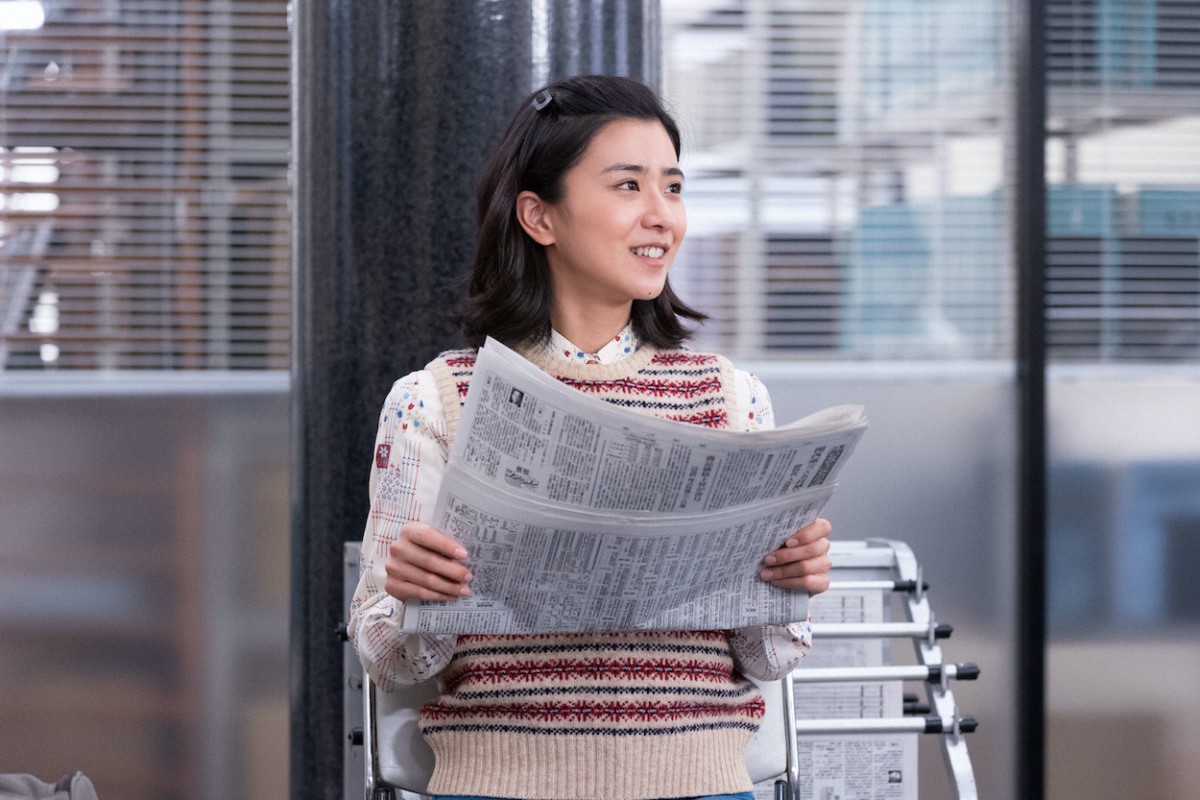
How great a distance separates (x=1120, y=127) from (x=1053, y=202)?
287 mm

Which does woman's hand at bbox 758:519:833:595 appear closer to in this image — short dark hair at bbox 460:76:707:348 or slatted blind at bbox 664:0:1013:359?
short dark hair at bbox 460:76:707:348

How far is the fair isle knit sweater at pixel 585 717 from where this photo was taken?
1492 mm

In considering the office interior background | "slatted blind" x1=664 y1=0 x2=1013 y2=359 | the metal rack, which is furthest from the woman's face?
"slatted blind" x1=664 y1=0 x2=1013 y2=359

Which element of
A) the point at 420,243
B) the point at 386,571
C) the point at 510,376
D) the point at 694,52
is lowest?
the point at 386,571

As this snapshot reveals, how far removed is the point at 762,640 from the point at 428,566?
42 cm

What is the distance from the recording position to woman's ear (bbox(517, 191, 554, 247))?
1.63 meters

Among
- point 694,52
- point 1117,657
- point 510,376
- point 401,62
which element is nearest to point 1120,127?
point 694,52

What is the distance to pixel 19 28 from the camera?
3.42 m

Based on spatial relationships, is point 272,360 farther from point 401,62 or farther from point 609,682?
point 609,682

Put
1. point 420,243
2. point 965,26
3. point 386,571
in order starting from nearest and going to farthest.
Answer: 1. point 386,571
2. point 420,243
3. point 965,26

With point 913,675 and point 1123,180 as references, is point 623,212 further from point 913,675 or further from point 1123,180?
point 1123,180

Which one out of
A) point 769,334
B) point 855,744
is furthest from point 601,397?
point 769,334

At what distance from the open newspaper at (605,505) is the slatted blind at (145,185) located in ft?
7.35

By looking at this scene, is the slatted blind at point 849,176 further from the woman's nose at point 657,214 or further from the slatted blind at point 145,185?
the woman's nose at point 657,214
